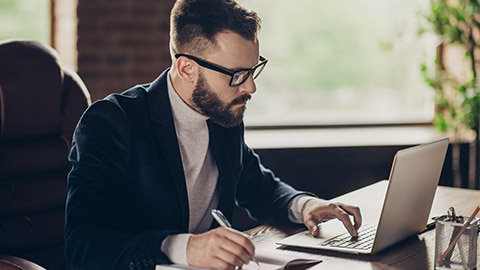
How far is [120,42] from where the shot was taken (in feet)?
11.3

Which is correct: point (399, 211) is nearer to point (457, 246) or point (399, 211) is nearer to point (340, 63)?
point (457, 246)

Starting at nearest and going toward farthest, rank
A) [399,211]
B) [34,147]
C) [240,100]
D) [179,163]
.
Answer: [399,211], [179,163], [240,100], [34,147]

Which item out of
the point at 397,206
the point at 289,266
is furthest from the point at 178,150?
the point at 397,206

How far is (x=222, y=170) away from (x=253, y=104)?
219 centimetres

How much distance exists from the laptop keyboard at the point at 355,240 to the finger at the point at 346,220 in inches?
0.6

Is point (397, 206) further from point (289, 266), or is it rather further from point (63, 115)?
point (63, 115)

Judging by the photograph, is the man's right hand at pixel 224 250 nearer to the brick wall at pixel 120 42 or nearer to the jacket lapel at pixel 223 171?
the jacket lapel at pixel 223 171

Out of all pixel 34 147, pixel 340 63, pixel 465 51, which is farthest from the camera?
pixel 340 63

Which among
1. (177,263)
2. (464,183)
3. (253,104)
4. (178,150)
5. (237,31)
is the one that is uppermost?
(237,31)

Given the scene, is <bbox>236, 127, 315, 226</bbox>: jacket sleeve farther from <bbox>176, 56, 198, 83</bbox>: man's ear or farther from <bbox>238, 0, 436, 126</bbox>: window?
<bbox>238, 0, 436, 126</bbox>: window

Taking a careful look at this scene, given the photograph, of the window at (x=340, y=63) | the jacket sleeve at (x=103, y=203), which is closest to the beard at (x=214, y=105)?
the jacket sleeve at (x=103, y=203)

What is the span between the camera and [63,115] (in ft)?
6.26

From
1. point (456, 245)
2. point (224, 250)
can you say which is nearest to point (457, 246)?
point (456, 245)

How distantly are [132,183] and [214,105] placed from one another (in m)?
0.31
